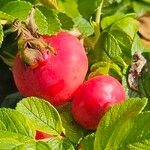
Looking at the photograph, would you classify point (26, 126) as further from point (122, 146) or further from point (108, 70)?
point (108, 70)

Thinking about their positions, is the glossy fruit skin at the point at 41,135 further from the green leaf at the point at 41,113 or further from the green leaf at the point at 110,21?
the green leaf at the point at 110,21

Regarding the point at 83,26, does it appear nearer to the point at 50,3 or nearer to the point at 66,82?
the point at 50,3

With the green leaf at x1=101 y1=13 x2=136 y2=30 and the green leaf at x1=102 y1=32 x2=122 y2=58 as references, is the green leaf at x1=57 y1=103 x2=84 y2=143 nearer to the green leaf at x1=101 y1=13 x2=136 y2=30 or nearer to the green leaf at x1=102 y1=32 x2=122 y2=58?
the green leaf at x1=102 y1=32 x2=122 y2=58

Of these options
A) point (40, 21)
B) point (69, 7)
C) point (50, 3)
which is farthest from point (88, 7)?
point (40, 21)

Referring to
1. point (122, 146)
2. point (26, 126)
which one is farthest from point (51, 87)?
point (122, 146)

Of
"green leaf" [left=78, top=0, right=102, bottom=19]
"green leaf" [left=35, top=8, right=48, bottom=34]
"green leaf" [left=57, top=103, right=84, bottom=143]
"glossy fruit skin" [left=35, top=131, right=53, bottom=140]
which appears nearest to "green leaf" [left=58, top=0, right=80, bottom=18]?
"green leaf" [left=78, top=0, right=102, bottom=19]
